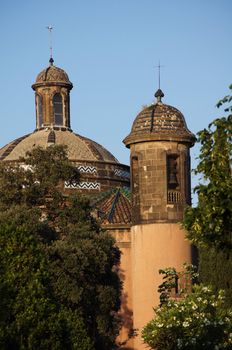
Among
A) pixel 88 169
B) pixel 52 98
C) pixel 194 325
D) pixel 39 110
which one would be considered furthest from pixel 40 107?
pixel 194 325

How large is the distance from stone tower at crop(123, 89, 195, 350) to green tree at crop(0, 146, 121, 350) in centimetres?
445

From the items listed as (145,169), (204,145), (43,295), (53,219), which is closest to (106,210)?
(145,169)

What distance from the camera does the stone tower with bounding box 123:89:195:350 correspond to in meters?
62.1

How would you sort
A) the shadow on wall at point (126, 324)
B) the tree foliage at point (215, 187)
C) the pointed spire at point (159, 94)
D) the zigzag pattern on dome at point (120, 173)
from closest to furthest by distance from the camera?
the tree foliage at point (215, 187) < the shadow on wall at point (126, 324) < the pointed spire at point (159, 94) < the zigzag pattern on dome at point (120, 173)

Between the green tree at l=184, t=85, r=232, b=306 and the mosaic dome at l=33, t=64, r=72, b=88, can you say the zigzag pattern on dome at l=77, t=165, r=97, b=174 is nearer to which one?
the mosaic dome at l=33, t=64, r=72, b=88

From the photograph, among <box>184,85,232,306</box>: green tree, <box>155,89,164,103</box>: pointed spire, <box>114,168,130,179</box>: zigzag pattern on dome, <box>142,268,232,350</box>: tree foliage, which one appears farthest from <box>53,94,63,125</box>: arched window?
<box>184,85,232,306</box>: green tree

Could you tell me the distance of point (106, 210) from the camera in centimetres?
→ 6906

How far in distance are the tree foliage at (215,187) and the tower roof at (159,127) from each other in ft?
84.8

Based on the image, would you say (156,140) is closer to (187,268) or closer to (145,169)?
(145,169)

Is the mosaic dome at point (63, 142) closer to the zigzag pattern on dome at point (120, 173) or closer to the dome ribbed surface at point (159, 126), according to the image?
the zigzag pattern on dome at point (120, 173)

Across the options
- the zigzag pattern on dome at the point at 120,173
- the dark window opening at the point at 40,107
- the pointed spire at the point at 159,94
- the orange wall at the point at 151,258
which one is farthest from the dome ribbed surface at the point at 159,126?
the dark window opening at the point at 40,107

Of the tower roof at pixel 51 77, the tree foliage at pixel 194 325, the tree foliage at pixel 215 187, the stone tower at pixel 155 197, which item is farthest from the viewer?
the tower roof at pixel 51 77

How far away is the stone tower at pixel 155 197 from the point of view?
6206 centimetres

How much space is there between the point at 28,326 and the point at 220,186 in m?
12.2
